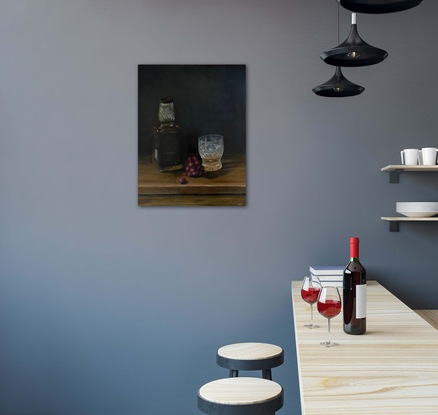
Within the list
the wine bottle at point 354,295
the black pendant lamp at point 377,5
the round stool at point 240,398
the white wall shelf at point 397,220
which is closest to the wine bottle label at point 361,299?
the wine bottle at point 354,295

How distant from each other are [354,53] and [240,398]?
1.37 m

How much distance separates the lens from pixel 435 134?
355 centimetres

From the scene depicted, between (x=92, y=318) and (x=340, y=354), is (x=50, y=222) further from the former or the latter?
(x=340, y=354)

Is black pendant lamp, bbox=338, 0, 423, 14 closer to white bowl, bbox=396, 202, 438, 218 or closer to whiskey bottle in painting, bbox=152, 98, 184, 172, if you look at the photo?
white bowl, bbox=396, 202, 438, 218

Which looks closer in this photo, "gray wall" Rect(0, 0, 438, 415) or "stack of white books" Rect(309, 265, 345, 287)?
"stack of white books" Rect(309, 265, 345, 287)

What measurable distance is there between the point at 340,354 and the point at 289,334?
1.79 metres

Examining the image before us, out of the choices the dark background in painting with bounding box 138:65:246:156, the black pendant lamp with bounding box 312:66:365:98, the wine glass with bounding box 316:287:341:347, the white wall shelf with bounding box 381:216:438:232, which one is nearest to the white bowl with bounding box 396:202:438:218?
the white wall shelf with bounding box 381:216:438:232

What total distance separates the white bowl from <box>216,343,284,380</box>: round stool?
118 cm

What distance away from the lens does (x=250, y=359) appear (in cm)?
267

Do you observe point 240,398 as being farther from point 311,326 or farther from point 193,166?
point 193,166

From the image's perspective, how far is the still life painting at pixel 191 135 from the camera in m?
3.58

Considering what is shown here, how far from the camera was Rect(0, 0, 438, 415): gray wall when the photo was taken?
358 cm

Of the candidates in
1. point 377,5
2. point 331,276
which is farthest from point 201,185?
point 377,5

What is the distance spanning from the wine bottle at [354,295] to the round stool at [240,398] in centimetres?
38
